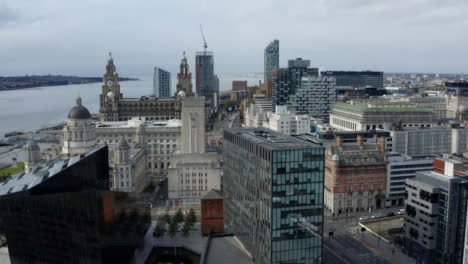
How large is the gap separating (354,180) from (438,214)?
62.0 feet

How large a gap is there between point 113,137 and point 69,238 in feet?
169

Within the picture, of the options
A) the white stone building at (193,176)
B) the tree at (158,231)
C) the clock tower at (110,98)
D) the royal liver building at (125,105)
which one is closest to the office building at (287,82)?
the royal liver building at (125,105)

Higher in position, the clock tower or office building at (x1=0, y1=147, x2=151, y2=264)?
the clock tower

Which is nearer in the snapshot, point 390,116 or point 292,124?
point 292,124

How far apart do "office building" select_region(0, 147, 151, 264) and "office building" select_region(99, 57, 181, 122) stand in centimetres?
7497

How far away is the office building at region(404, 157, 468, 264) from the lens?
43.9m

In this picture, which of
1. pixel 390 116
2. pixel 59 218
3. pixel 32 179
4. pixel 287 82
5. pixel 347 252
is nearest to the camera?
pixel 59 218

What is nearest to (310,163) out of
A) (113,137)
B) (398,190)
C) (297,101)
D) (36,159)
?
(398,190)

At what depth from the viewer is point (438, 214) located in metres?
45.5

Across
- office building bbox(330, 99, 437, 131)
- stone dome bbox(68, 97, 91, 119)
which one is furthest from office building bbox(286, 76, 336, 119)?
stone dome bbox(68, 97, 91, 119)

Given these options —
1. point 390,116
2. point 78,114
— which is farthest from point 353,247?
point 390,116

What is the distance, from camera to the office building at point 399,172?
65.3m

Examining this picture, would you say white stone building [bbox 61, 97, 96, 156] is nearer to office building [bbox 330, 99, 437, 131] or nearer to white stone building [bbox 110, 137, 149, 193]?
white stone building [bbox 110, 137, 149, 193]

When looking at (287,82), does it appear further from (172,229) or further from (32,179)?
(32,179)
